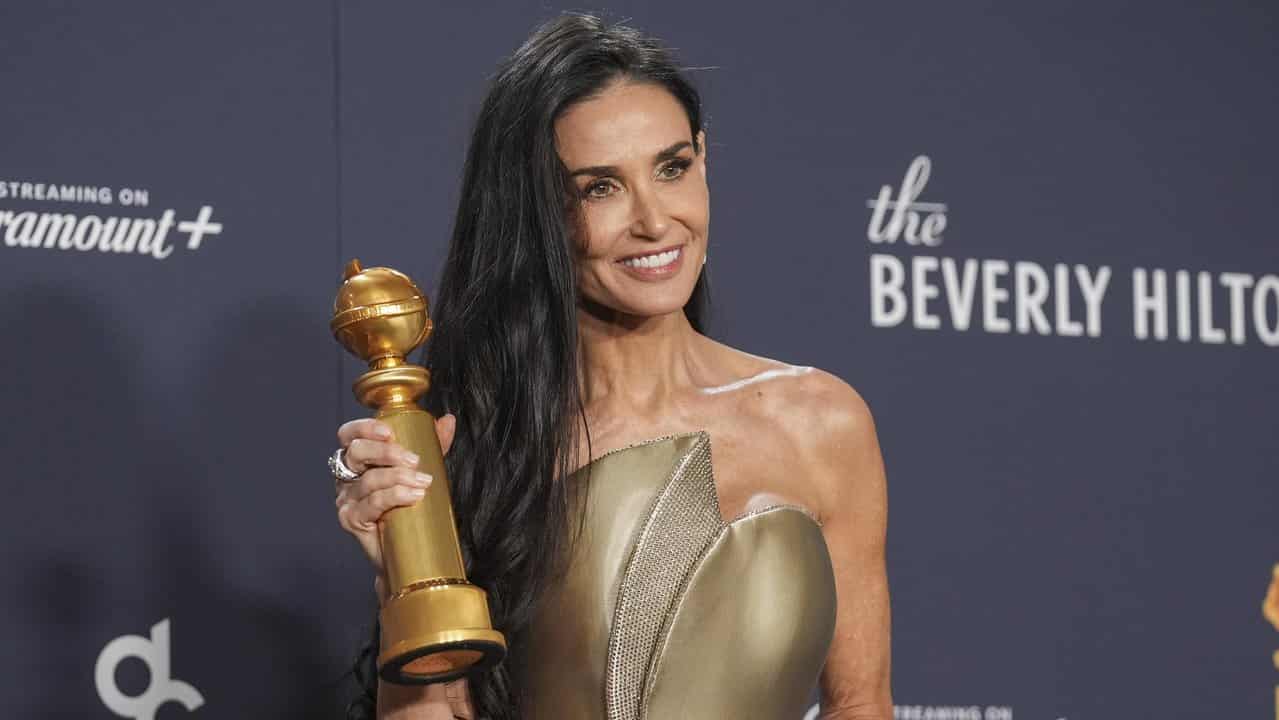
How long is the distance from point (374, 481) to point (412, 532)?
0.22ft

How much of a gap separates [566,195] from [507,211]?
0.24 ft

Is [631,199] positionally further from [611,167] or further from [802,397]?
[802,397]

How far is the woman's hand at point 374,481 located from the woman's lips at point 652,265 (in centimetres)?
43

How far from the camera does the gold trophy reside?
1.72m

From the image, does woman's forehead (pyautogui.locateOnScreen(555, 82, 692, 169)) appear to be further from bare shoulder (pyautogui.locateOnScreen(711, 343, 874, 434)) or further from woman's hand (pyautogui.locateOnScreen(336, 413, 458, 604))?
woman's hand (pyautogui.locateOnScreen(336, 413, 458, 604))

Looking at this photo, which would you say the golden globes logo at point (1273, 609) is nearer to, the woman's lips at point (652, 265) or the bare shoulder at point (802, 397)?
the bare shoulder at point (802, 397)

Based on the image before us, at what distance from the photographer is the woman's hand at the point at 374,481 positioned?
1.80 metres

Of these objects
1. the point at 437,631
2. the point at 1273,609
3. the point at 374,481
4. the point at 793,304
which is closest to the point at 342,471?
the point at 374,481

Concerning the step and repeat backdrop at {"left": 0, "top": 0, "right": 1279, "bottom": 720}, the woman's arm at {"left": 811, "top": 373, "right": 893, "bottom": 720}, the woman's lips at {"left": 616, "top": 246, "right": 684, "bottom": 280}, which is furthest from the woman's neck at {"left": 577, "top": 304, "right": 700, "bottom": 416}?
the step and repeat backdrop at {"left": 0, "top": 0, "right": 1279, "bottom": 720}

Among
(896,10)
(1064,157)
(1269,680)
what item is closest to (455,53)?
(896,10)

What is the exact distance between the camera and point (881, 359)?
3227 millimetres

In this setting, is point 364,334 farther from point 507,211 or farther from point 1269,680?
point 1269,680

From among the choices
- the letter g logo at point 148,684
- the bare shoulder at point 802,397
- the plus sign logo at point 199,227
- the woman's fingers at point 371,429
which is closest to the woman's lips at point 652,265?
the bare shoulder at point 802,397

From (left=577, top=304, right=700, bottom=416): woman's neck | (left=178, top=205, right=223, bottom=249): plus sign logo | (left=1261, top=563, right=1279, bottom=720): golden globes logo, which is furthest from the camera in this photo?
(left=1261, top=563, right=1279, bottom=720): golden globes logo
